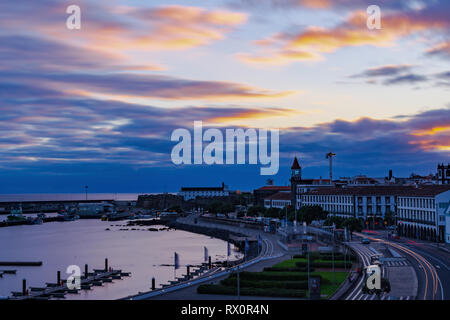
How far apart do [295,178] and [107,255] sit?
76869 millimetres

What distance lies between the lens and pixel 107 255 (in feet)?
326

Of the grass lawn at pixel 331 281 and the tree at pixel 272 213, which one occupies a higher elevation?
the tree at pixel 272 213

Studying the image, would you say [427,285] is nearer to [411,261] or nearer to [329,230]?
[411,261]

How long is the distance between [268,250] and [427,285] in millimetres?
42264

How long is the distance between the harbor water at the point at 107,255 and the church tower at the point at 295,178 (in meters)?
32.5

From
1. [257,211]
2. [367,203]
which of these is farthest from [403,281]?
[257,211]

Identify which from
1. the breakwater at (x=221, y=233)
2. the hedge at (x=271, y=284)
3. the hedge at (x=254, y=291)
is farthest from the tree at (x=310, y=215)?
the hedge at (x=254, y=291)

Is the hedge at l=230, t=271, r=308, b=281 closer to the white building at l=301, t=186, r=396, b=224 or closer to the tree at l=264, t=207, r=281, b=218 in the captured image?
the white building at l=301, t=186, r=396, b=224

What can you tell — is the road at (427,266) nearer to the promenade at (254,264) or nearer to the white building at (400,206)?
the white building at (400,206)

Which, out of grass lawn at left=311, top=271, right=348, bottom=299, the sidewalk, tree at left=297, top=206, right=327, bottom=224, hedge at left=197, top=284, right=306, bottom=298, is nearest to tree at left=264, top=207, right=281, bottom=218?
tree at left=297, top=206, right=327, bottom=224

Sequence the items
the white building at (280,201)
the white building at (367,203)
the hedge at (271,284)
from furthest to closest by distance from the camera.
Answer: the white building at (280,201) < the white building at (367,203) < the hedge at (271,284)

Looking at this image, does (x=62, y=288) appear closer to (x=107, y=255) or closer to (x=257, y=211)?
(x=107, y=255)

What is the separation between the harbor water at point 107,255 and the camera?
65.6 metres
